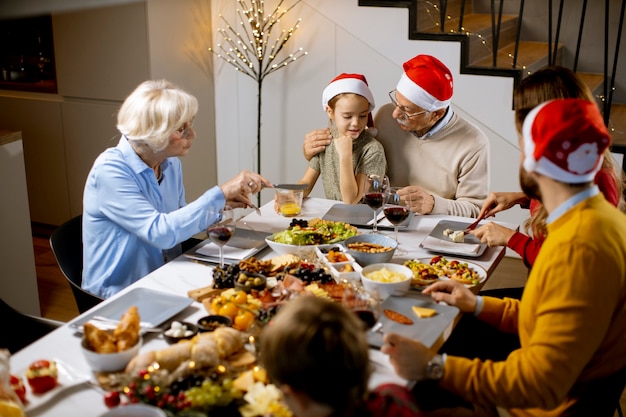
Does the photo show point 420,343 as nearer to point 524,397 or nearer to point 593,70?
point 524,397

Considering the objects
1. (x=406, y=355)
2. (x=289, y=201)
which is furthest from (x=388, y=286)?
(x=289, y=201)

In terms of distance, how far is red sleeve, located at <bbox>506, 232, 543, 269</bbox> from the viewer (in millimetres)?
2270

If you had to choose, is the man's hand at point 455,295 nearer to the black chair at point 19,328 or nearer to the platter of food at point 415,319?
the platter of food at point 415,319

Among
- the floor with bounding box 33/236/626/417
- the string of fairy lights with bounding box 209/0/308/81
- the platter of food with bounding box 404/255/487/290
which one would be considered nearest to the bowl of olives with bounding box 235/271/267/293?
the platter of food with bounding box 404/255/487/290

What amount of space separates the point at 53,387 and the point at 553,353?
108 centimetres

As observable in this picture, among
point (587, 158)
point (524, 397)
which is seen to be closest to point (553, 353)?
point (524, 397)

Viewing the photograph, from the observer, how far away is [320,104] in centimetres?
468

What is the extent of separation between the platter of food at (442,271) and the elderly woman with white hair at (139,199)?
2.16 ft

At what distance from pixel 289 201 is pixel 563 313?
1443 mm

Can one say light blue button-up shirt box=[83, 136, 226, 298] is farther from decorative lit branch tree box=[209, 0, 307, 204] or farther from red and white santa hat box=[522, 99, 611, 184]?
decorative lit branch tree box=[209, 0, 307, 204]

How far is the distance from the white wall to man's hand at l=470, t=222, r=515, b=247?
63.3 inches

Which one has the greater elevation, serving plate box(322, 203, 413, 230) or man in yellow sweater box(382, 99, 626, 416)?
man in yellow sweater box(382, 99, 626, 416)

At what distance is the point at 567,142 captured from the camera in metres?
1.54

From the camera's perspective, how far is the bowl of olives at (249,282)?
1.99 metres
